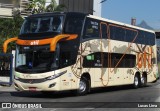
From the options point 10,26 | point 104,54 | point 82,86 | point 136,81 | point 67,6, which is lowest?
point 136,81

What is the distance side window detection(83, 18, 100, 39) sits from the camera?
22.8 meters

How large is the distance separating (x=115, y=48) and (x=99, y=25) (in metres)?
2.55

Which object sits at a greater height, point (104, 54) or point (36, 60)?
point (104, 54)

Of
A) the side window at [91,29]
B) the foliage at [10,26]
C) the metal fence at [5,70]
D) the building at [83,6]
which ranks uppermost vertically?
the building at [83,6]

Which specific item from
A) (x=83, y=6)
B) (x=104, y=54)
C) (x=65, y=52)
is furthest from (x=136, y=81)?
(x=83, y=6)

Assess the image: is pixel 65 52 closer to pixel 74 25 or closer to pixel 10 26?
pixel 74 25

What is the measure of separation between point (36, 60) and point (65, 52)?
4.43 ft

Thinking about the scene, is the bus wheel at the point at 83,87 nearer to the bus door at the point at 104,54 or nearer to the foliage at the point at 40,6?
the bus door at the point at 104,54

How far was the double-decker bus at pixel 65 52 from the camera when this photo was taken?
2103cm

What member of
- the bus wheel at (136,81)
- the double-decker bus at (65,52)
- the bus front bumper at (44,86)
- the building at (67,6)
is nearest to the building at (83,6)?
the building at (67,6)

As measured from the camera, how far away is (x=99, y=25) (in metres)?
24.3

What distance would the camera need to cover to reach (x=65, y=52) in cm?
2150

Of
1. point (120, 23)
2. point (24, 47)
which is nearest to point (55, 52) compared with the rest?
point (24, 47)

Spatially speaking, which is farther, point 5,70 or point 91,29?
point 5,70
